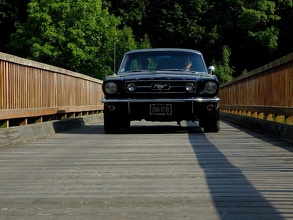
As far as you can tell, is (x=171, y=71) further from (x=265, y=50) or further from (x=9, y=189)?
(x=265, y=50)

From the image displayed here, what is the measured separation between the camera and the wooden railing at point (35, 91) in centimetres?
1098

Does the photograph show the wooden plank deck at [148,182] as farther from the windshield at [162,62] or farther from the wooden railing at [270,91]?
the windshield at [162,62]

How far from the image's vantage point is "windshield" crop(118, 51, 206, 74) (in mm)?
14453

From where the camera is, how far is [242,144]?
404 inches

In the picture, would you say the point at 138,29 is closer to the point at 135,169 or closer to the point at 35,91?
the point at 35,91

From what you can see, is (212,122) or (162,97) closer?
(162,97)

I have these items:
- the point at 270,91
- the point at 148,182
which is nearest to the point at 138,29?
the point at 270,91

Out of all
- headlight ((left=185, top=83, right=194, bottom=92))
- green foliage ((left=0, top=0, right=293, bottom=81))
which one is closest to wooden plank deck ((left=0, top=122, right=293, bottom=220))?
headlight ((left=185, top=83, right=194, bottom=92))

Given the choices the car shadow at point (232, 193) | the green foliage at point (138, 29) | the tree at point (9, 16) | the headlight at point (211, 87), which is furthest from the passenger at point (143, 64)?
the tree at point (9, 16)

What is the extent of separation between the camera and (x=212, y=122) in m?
13.4

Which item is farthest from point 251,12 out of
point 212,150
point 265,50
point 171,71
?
point 212,150

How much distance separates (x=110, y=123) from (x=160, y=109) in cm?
108

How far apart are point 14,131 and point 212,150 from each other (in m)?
3.34

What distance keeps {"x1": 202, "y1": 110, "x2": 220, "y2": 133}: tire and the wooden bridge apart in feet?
3.01
